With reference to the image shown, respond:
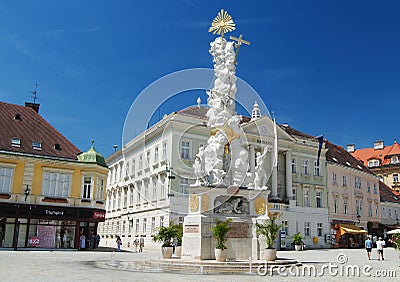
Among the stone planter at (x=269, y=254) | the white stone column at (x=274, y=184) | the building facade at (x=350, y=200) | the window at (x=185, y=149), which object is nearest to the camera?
the stone planter at (x=269, y=254)

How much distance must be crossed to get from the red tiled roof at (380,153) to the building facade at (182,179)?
24.1 m

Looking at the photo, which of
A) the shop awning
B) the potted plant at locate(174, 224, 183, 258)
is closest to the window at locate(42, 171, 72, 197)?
the potted plant at locate(174, 224, 183, 258)

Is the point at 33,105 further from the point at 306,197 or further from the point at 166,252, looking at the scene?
the point at 306,197

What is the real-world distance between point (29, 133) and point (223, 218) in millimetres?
23069

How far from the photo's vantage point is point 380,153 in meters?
71.2

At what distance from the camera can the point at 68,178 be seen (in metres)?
32.7

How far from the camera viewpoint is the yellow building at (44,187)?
3039 cm

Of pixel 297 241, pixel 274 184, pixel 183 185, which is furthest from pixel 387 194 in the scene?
pixel 183 185

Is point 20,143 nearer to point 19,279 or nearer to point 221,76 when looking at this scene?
point 221,76

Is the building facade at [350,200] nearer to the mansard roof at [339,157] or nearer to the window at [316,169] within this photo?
the mansard roof at [339,157]

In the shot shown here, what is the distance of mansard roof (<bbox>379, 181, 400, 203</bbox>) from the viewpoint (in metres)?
59.7

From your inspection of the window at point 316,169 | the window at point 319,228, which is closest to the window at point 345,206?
the window at point 319,228

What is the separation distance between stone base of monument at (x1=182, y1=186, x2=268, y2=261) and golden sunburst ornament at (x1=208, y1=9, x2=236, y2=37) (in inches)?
287

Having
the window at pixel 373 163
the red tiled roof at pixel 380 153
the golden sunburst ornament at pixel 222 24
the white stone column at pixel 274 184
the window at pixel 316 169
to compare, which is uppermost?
the red tiled roof at pixel 380 153
